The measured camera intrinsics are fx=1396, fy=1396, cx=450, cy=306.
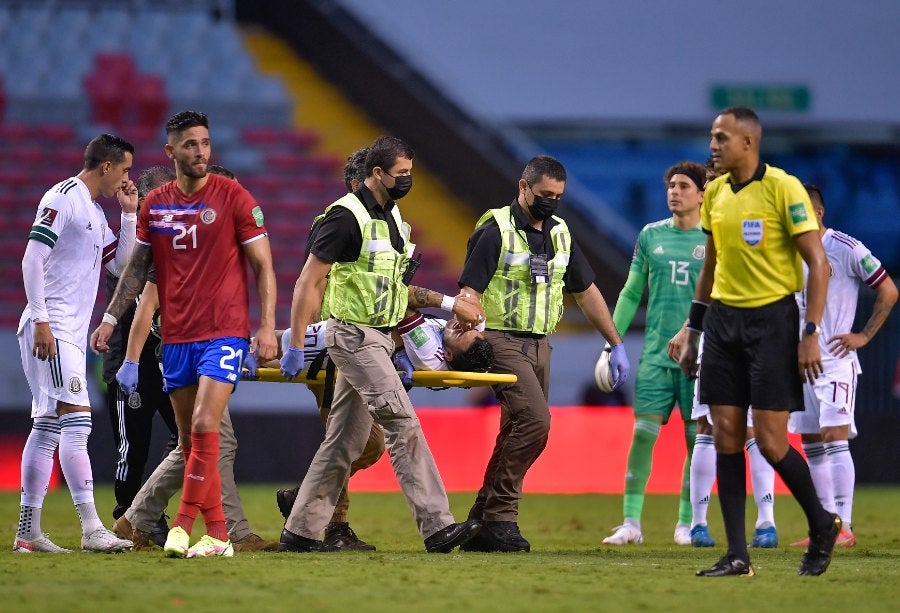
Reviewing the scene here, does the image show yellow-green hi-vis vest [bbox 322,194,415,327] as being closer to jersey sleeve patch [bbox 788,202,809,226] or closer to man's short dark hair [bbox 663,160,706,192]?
jersey sleeve patch [bbox 788,202,809,226]

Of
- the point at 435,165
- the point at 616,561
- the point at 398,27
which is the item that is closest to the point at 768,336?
the point at 616,561

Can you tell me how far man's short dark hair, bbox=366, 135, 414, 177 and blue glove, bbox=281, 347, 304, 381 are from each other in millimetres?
1030

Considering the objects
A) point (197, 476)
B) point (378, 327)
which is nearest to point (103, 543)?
point (197, 476)

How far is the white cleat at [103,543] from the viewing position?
706 centimetres

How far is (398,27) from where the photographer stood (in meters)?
25.1

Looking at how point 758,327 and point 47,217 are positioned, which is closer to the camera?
point 758,327

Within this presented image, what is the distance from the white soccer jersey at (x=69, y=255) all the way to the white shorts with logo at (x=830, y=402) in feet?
14.2

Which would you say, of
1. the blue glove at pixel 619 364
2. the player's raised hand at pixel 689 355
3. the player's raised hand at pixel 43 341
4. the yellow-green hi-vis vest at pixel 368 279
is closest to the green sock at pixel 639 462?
the blue glove at pixel 619 364

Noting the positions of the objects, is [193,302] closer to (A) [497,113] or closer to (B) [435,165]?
(B) [435,165]

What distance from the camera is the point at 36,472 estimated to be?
719 cm

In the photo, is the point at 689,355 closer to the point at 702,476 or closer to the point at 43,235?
the point at 702,476

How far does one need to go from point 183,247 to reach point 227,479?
145 centimetres

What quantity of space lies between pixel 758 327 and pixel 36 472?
3.73m

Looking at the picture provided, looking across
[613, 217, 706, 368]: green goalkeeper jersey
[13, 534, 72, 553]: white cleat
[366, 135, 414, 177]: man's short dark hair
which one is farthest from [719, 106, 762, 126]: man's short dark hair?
[13, 534, 72, 553]: white cleat
